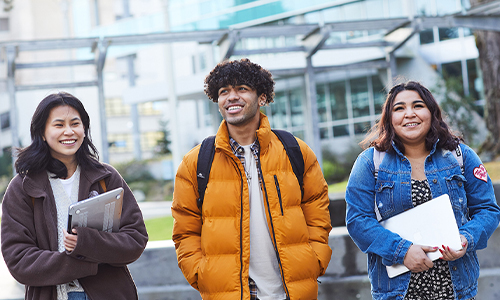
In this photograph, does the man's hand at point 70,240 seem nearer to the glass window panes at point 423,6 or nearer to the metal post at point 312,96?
the metal post at point 312,96

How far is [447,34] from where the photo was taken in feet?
73.4

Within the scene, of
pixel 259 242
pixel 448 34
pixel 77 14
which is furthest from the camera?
pixel 77 14

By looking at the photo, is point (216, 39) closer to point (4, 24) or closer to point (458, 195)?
point (458, 195)

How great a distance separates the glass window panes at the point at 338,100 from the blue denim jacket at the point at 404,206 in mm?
20686

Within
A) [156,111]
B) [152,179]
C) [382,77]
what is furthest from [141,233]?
[156,111]

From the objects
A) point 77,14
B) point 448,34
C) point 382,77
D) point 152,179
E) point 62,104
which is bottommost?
point 152,179

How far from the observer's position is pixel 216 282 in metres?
2.81

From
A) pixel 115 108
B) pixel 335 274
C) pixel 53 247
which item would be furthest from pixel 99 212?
pixel 115 108

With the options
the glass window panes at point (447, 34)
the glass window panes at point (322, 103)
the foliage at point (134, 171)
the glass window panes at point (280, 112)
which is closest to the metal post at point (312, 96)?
the glass window panes at point (322, 103)

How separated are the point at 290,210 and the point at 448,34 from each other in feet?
72.1

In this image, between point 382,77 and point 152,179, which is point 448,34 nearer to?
point 382,77

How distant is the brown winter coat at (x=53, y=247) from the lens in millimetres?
2621

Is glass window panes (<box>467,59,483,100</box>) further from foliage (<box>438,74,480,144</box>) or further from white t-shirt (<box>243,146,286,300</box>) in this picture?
white t-shirt (<box>243,146,286,300</box>)

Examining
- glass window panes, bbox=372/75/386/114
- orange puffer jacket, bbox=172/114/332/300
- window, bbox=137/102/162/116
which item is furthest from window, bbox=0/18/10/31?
orange puffer jacket, bbox=172/114/332/300
